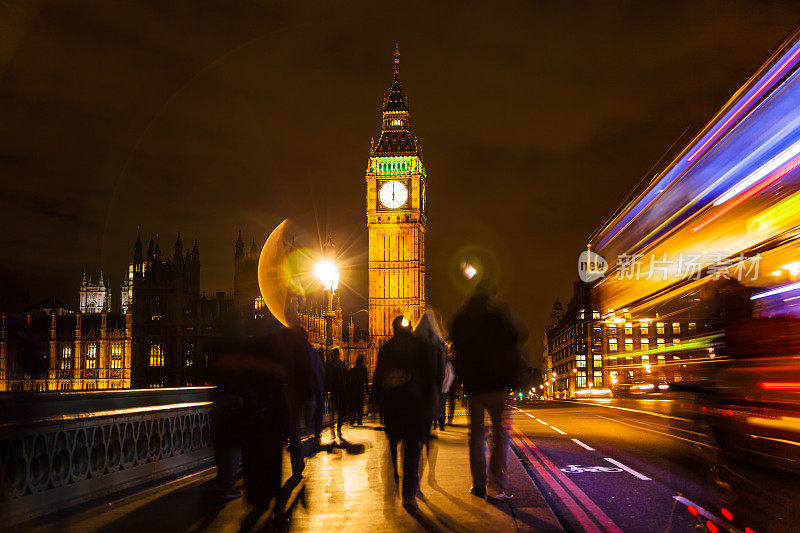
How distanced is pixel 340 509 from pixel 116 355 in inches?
4341

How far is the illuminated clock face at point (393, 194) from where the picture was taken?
423 feet

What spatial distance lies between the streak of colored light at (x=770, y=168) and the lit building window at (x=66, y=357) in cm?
11171

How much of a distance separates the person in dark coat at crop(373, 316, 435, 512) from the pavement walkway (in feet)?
1.58

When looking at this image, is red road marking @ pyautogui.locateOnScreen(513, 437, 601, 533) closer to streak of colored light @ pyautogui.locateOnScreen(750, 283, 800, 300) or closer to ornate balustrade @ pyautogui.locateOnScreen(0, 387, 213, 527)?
streak of colored light @ pyautogui.locateOnScreen(750, 283, 800, 300)

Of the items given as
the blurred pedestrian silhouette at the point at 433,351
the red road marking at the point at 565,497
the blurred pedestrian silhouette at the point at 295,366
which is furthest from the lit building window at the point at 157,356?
the blurred pedestrian silhouette at the point at 433,351

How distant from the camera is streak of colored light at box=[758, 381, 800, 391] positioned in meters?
8.06

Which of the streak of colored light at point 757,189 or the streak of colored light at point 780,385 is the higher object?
the streak of colored light at point 757,189

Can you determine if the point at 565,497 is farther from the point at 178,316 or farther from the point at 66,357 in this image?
the point at 66,357

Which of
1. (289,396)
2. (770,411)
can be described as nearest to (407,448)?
(289,396)

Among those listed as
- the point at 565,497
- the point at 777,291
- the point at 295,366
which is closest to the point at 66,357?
the point at 295,366

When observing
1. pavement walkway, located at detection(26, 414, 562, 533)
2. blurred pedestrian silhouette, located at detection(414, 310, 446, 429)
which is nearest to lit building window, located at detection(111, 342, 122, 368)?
pavement walkway, located at detection(26, 414, 562, 533)

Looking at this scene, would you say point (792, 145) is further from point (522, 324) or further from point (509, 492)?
point (509, 492)

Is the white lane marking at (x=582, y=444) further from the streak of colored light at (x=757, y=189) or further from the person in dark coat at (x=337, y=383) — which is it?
the person in dark coat at (x=337, y=383)

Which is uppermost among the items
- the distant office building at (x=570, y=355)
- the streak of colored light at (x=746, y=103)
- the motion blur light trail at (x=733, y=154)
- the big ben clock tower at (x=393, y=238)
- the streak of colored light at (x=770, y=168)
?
the big ben clock tower at (x=393, y=238)
